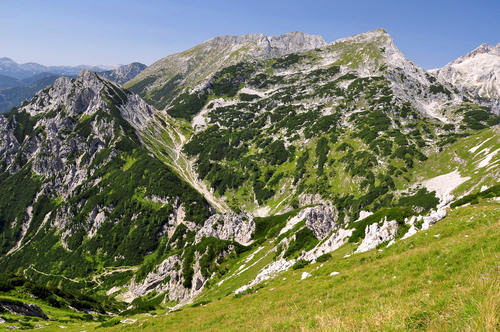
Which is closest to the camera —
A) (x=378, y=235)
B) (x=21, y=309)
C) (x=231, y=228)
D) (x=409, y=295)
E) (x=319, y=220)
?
(x=409, y=295)

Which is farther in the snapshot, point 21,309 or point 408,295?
point 21,309

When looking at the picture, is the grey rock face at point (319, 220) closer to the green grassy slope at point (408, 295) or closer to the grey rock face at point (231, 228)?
the grey rock face at point (231, 228)

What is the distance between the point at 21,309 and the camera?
→ 47.0 metres

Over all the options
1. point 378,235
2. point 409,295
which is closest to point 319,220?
point 378,235

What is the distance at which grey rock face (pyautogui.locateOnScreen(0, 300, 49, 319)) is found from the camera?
45750 mm

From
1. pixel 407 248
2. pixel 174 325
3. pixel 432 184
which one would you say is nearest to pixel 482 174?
pixel 432 184

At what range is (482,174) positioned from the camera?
123812 mm

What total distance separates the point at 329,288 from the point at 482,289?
53.3 feet

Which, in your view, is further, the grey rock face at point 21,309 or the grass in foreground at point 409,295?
the grey rock face at point 21,309

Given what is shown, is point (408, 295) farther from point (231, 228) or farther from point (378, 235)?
point (231, 228)

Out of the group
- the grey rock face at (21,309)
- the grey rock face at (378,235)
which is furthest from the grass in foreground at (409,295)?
the grey rock face at (21,309)

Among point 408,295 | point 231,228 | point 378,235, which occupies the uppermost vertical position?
point 408,295

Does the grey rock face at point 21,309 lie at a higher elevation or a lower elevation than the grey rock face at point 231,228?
higher

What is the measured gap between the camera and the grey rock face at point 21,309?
1801 inches
